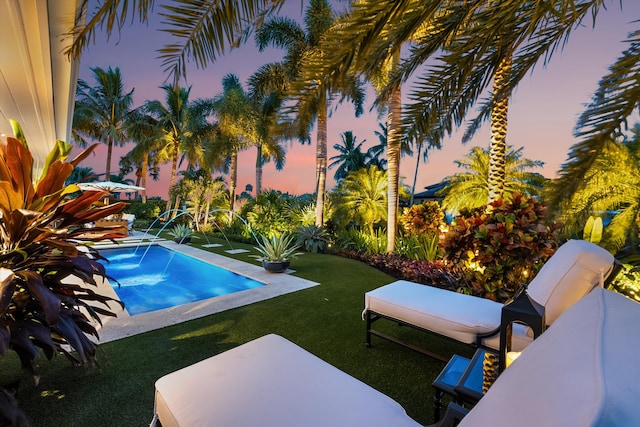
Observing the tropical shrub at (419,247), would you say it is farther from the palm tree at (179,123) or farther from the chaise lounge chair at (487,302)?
the palm tree at (179,123)

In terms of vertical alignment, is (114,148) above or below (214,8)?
above

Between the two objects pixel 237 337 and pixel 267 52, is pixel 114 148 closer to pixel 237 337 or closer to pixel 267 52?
pixel 267 52

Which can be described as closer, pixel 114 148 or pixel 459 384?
pixel 459 384

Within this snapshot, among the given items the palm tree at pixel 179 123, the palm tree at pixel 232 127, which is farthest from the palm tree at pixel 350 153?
the palm tree at pixel 179 123

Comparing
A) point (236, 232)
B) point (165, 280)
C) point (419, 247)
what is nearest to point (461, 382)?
point (419, 247)

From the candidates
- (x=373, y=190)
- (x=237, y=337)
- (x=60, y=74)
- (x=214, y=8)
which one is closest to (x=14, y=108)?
(x=60, y=74)

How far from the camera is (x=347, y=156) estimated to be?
99.0 feet

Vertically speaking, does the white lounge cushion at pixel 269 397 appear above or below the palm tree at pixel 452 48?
below

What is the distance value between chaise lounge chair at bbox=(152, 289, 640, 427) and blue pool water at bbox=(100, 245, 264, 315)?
3439 millimetres

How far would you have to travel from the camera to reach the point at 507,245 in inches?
147

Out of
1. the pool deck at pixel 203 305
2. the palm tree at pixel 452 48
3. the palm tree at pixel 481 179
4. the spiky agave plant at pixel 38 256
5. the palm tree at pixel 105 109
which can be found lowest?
the pool deck at pixel 203 305

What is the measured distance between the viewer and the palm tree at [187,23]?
1.49 m

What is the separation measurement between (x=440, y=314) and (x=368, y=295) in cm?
72

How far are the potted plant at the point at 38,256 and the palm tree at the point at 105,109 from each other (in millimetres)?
23790
